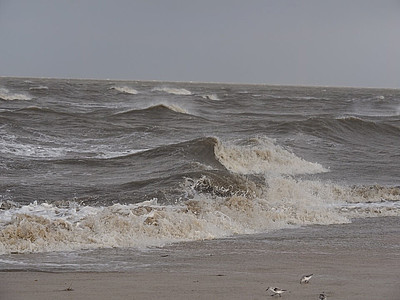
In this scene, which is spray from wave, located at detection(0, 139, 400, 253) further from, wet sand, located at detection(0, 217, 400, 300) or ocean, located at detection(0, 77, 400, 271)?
wet sand, located at detection(0, 217, 400, 300)

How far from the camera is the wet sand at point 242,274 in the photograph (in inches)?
195

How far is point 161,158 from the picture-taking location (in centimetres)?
1476

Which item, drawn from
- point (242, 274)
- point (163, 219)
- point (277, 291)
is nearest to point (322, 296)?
point (277, 291)

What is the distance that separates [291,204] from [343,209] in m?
0.81

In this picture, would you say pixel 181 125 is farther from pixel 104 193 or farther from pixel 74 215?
pixel 74 215

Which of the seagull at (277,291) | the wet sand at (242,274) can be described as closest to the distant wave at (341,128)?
the wet sand at (242,274)

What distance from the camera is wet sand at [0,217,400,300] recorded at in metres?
4.95

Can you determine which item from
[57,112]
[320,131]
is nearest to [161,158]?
[320,131]

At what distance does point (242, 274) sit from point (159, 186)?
17.9 feet

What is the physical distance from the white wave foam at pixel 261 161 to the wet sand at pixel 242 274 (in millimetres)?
6916

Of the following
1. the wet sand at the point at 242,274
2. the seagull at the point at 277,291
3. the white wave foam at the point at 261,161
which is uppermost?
the seagull at the point at 277,291

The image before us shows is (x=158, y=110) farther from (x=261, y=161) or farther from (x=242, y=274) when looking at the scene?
(x=242, y=274)

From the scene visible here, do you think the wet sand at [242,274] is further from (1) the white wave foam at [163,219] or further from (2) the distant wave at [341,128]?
(2) the distant wave at [341,128]

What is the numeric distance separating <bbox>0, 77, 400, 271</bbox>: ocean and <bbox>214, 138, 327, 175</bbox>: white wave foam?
0.03 m
